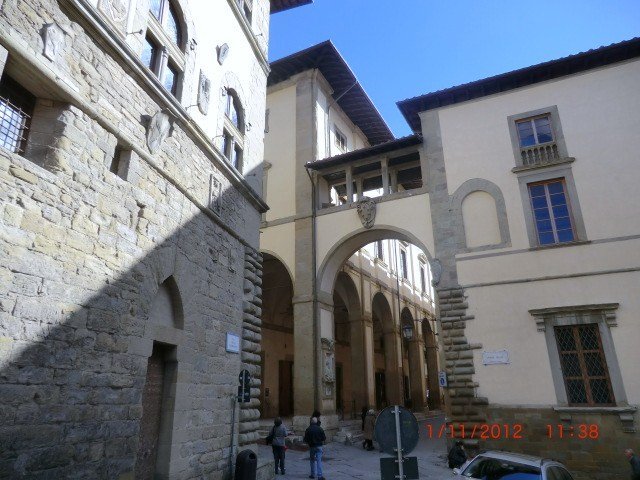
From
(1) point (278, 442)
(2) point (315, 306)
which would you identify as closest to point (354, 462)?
(1) point (278, 442)

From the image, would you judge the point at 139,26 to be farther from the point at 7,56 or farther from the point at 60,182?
the point at 60,182

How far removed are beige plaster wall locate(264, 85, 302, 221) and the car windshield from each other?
12571 millimetres

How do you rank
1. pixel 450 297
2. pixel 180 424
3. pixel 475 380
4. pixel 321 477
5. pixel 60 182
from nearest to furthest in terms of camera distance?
pixel 60 182 → pixel 180 424 → pixel 321 477 → pixel 475 380 → pixel 450 297

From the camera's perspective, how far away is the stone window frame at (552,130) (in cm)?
1375

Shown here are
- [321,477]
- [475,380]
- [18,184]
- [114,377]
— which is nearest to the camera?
[18,184]

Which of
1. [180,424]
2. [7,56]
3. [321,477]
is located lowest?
[321,477]

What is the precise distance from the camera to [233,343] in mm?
9078

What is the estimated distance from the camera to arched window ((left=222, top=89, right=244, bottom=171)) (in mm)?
10211

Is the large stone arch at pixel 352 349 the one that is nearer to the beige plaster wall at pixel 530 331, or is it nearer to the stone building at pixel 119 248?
the beige plaster wall at pixel 530 331

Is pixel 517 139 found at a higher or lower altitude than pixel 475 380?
higher

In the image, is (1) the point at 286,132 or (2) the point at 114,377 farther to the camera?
(1) the point at 286,132

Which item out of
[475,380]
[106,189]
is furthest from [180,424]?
[475,380]

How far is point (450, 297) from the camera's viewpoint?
13.6 meters

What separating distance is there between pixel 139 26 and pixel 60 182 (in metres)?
3.34
